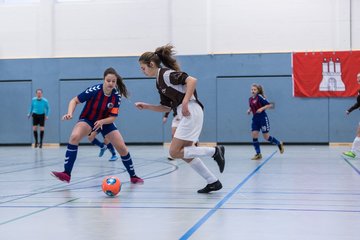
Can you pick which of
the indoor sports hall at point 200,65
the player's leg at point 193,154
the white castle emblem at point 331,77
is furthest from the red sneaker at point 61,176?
the white castle emblem at point 331,77

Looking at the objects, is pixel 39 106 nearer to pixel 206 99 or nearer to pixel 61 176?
pixel 206 99

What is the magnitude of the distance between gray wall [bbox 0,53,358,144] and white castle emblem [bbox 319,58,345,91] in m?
0.46

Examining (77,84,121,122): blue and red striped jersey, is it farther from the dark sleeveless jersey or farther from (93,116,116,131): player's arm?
the dark sleeveless jersey

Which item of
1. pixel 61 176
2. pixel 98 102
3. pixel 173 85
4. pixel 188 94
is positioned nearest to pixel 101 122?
pixel 98 102

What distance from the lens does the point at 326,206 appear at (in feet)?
16.5

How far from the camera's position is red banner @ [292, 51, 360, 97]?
734 inches

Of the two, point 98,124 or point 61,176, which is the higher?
point 98,124

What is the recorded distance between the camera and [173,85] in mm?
5820

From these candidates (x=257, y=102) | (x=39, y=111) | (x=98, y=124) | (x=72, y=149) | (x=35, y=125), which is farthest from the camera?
(x=35, y=125)

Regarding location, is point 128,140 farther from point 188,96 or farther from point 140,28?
point 188,96

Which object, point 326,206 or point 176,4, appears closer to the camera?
point 326,206

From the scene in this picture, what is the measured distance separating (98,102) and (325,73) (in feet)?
45.3

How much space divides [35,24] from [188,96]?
16591 millimetres

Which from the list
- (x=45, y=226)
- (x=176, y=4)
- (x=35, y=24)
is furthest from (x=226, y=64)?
(x=45, y=226)
